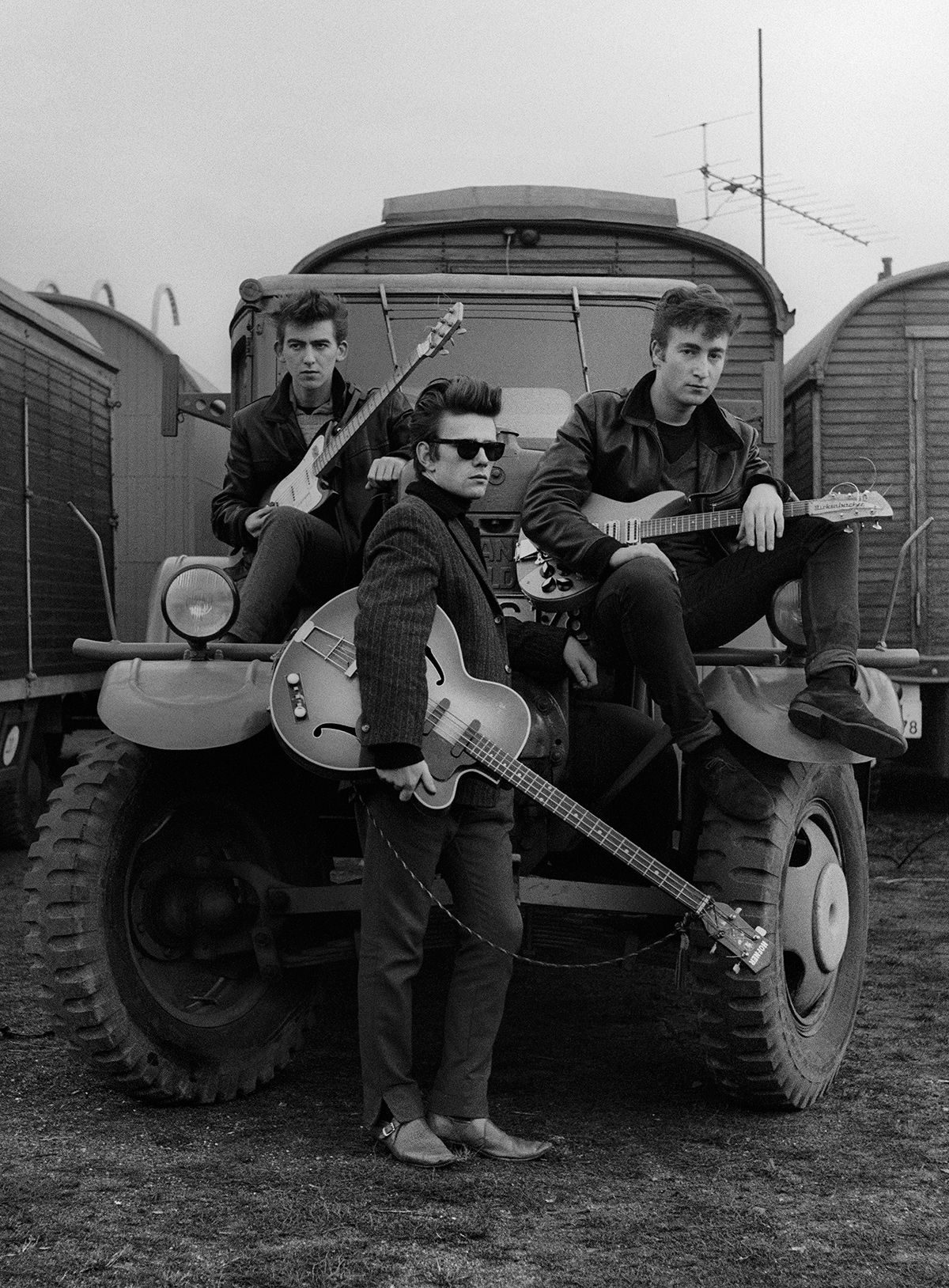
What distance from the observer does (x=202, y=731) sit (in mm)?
3787

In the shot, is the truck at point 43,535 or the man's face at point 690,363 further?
the truck at point 43,535

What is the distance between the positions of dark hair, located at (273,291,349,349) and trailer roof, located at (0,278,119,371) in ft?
15.6

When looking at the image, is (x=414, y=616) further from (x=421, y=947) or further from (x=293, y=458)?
(x=293, y=458)

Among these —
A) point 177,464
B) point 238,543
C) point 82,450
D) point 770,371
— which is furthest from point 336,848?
point 177,464

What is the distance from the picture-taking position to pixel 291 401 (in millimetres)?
4922

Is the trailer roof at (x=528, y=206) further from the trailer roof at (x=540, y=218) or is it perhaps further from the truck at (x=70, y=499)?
the truck at (x=70, y=499)

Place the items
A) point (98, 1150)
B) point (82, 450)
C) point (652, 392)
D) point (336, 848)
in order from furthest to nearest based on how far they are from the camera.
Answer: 1. point (82, 450)
2. point (336, 848)
3. point (652, 392)
4. point (98, 1150)

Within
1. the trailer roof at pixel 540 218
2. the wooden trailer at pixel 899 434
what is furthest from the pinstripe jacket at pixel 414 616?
the wooden trailer at pixel 899 434

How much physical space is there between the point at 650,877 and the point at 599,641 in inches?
26.8

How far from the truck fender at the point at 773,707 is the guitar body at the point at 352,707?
0.65m

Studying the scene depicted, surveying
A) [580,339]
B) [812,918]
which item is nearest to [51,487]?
[580,339]

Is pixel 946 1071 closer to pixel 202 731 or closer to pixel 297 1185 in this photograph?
pixel 297 1185

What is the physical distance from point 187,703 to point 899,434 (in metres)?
7.37

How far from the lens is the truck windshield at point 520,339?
19.2 feet
